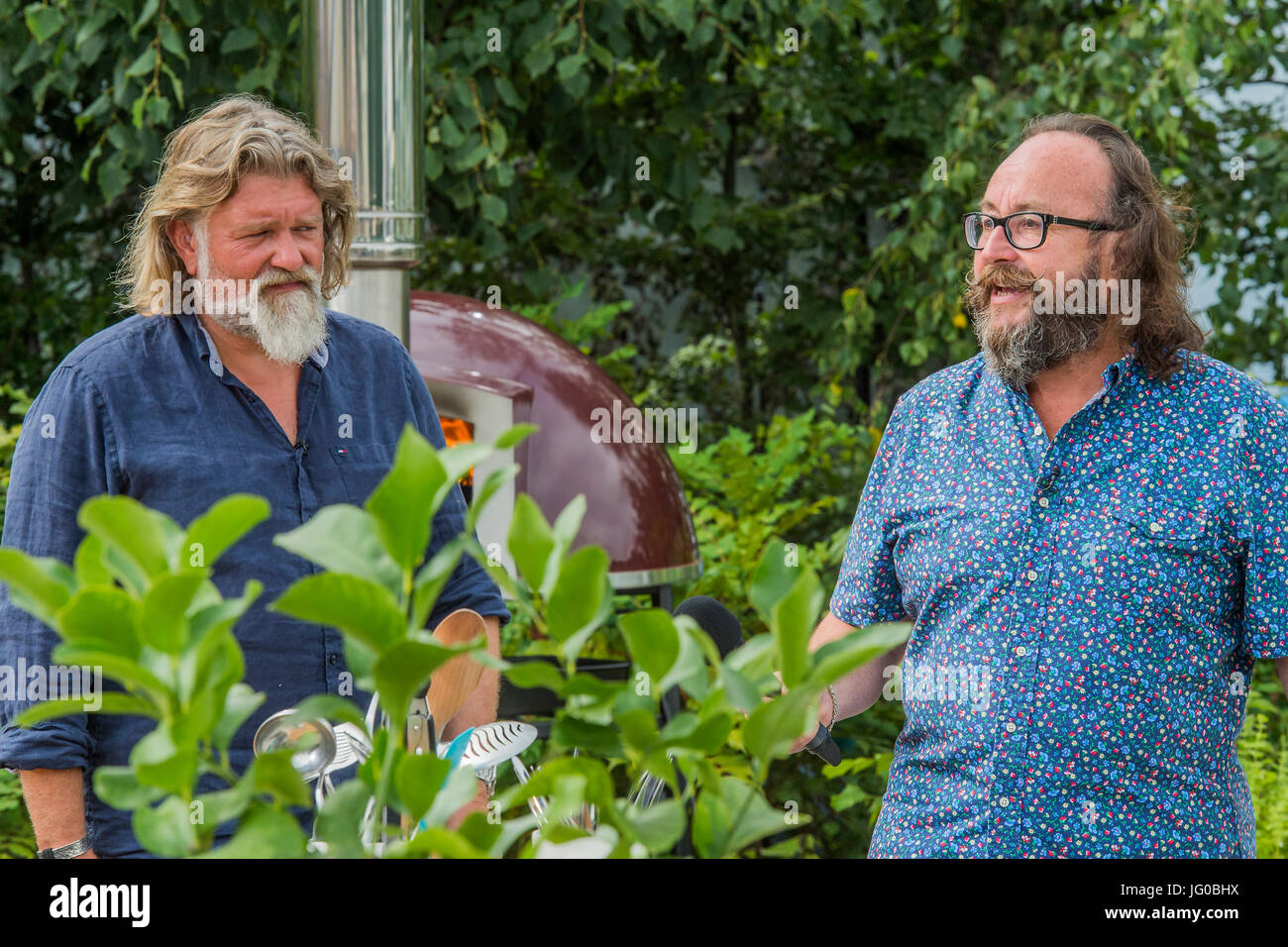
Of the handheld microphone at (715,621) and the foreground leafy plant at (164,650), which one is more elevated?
the foreground leafy plant at (164,650)

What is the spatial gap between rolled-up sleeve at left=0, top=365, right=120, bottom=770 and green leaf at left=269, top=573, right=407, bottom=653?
111 cm

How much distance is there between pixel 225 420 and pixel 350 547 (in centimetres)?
126

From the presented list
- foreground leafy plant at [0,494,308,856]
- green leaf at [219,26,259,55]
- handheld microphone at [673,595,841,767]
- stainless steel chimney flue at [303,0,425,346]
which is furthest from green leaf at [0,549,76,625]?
green leaf at [219,26,259,55]

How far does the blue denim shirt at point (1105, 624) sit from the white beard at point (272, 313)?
2.75 ft

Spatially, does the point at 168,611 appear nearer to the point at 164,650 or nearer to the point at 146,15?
the point at 164,650

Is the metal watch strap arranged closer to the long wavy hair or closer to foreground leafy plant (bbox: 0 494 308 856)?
foreground leafy plant (bbox: 0 494 308 856)

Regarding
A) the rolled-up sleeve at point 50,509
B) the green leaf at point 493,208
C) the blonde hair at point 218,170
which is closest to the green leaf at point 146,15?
the green leaf at point 493,208

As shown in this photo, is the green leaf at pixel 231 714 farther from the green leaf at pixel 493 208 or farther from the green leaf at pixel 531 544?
the green leaf at pixel 493 208

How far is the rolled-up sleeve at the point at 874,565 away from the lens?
72.5 inches

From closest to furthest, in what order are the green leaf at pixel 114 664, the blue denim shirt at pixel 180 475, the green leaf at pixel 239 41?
1. the green leaf at pixel 114 664
2. the blue denim shirt at pixel 180 475
3. the green leaf at pixel 239 41

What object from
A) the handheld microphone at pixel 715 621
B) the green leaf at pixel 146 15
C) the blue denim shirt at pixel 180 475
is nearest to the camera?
the handheld microphone at pixel 715 621

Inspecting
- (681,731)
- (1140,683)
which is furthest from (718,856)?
(1140,683)

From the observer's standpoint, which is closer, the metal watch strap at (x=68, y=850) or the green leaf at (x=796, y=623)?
the green leaf at (x=796, y=623)

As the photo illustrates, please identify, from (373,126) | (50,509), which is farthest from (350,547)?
(373,126)
